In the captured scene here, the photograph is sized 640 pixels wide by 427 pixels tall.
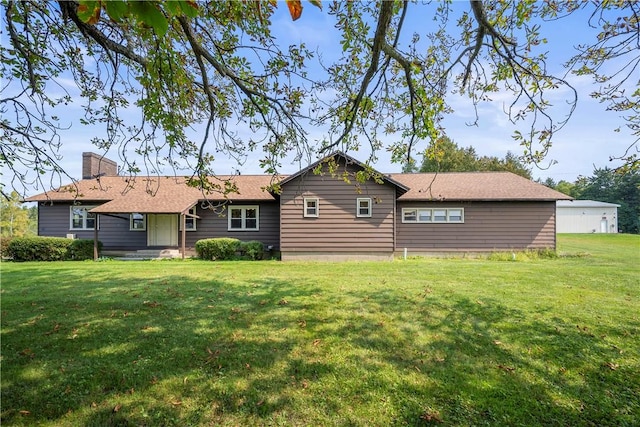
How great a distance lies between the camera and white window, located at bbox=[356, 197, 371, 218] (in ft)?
50.3

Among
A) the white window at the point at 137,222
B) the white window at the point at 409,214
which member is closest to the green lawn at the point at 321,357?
the white window at the point at 409,214

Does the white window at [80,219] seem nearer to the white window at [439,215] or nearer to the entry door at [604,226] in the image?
the white window at [439,215]

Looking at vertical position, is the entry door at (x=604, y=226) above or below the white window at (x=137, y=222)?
below

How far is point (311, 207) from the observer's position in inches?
606

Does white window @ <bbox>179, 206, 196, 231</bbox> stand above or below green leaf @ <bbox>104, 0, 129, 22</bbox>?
below

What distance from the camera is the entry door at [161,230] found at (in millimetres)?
17500

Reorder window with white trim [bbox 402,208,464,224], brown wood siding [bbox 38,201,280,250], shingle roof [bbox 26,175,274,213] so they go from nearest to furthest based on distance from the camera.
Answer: shingle roof [bbox 26,175,274,213] < window with white trim [bbox 402,208,464,224] < brown wood siding [bbox 38,201,280,250]

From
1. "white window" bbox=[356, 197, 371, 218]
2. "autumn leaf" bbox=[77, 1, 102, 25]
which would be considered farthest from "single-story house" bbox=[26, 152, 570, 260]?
"autumn leaf" bbox=[77, 1, 102, 25]

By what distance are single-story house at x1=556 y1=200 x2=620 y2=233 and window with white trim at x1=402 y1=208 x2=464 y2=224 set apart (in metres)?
29.0

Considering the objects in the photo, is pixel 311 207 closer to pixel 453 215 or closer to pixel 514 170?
pixel 453 215

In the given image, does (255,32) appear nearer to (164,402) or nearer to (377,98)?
(377,98)

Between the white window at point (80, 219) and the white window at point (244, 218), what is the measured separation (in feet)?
25.8

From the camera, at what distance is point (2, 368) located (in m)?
3.52

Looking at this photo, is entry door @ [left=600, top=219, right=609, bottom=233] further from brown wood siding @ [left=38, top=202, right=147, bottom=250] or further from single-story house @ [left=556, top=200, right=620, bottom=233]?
brown wood siding @ [left=38, top=202, right=147, bottom=250]
